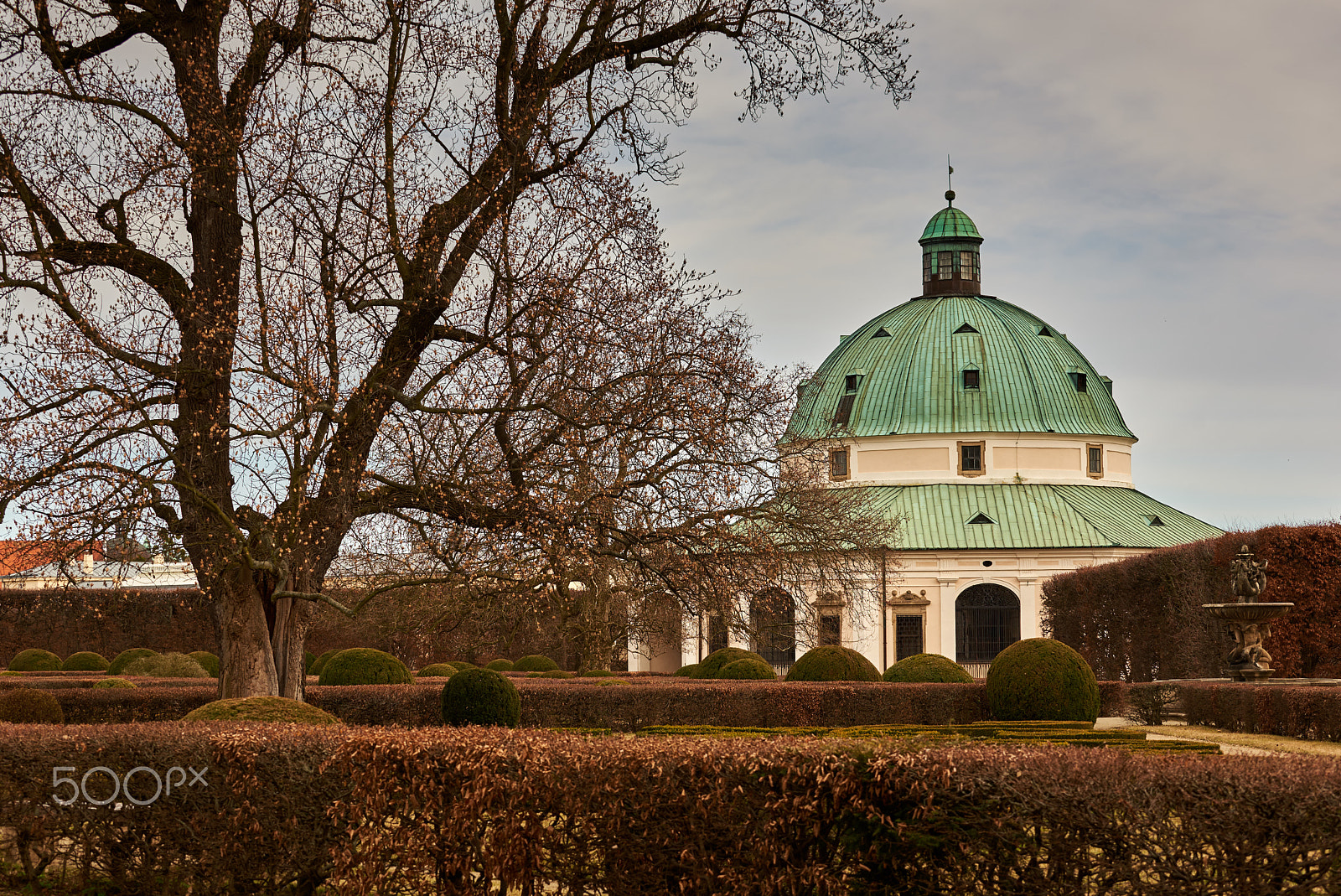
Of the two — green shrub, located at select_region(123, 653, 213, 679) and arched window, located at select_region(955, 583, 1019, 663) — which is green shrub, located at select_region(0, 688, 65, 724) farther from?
arched window, located at select_region(955, 583, 1019, 663)

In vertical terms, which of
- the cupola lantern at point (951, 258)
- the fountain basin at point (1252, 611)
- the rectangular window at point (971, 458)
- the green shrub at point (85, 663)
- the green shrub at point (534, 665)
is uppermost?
the cupola lantern at point (951, 258)

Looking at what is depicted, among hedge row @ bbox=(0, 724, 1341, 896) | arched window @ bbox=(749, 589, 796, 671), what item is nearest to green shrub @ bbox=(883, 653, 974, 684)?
arched window @ bbox=(749, 589, 796, 671)

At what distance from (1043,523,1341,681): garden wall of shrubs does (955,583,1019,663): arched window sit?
30.5 ft

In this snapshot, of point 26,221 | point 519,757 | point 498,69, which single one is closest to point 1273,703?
point 498,69

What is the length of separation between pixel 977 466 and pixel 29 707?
151 ft

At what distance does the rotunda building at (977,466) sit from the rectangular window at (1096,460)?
8cm

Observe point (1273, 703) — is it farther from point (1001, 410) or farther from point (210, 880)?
point (1001, 410)

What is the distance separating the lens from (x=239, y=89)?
14844 mm

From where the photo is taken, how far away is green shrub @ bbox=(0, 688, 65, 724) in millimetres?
16078

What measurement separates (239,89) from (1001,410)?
46132mm

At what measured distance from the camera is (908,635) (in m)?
52.8

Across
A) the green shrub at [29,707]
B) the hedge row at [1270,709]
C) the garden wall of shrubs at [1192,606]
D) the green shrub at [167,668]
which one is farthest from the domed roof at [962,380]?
the green shrub at [29,707]

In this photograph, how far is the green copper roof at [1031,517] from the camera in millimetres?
52188

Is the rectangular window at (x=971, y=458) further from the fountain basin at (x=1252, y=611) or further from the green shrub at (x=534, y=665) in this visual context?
the fountain basin at (x=1252, y=611)
